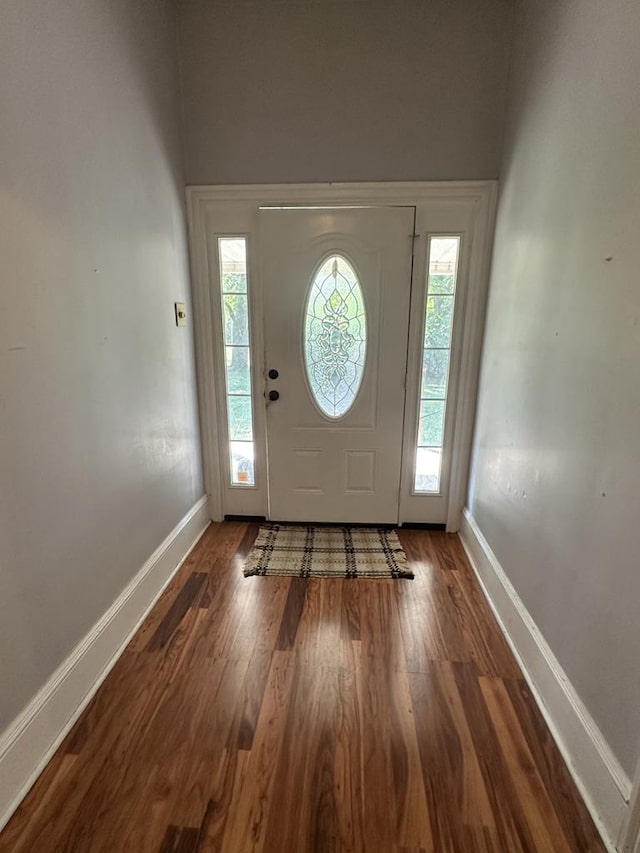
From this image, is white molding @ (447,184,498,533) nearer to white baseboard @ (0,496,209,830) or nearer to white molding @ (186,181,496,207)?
white molding @ (186,181,496,207)

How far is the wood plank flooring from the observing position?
3.83 feet

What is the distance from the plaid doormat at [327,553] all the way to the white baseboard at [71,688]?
0.54 metres

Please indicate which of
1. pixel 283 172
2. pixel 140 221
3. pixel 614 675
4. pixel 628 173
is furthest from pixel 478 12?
pixel 614 675

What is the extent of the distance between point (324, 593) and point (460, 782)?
1.00m

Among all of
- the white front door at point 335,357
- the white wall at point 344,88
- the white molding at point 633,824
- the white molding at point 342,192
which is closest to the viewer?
the white molding at point 633,824

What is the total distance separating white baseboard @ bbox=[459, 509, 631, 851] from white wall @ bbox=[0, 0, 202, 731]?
1669mm

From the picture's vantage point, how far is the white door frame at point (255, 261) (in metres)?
2.36

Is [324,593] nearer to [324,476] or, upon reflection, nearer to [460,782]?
[324,476]

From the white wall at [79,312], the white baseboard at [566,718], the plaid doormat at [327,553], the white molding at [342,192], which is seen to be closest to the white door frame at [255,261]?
the white molding at [342,192]

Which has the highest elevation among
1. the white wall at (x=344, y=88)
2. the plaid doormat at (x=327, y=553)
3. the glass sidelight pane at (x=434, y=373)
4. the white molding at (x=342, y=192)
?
the white wall at (x=344, y=88)

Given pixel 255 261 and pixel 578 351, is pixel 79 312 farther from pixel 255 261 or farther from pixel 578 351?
pixel 578 351

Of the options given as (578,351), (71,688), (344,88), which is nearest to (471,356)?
(578,351)

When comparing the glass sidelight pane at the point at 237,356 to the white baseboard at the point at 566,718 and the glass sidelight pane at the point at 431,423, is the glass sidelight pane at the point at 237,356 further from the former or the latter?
the white baseboard at the point at 566,718

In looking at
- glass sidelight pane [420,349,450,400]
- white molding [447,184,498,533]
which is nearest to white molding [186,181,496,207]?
white molding [447,184,498,533]
